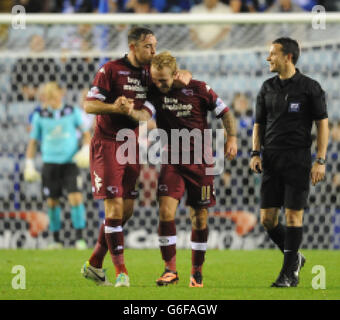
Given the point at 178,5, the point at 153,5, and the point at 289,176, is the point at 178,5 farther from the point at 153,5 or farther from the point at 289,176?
the point at 289,176

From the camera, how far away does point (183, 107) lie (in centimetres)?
674

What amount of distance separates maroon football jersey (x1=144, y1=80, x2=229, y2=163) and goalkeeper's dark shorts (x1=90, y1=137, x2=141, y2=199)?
38cm

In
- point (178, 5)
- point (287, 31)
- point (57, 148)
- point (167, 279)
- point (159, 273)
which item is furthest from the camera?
point (178, 5)

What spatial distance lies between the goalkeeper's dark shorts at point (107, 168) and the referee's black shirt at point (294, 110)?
3.86 feet

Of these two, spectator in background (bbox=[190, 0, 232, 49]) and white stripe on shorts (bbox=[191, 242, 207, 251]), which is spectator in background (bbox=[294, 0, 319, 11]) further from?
white stripe on shorts (bbox=[191, 242, 207, 251])

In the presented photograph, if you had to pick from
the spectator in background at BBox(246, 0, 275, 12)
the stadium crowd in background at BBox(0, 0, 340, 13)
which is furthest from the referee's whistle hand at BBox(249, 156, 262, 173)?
the spectator in background at BBox(246, 0, 275, 12)

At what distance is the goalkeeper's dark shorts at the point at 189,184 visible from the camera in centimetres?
672

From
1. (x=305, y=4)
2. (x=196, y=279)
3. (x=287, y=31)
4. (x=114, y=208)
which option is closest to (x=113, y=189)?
(x=114, y=208)

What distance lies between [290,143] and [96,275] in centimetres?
193

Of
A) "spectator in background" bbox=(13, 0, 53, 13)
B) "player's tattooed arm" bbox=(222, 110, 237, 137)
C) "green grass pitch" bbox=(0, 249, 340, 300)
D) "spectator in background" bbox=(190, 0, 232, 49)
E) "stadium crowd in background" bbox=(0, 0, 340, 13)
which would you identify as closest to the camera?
"green grass pitch" bbox=(0, 249, 340, 300)

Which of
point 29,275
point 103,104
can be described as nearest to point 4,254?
point 29,275

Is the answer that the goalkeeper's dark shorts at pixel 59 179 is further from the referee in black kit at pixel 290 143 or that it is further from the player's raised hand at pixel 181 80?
the referee in black kit at pixel 290 143

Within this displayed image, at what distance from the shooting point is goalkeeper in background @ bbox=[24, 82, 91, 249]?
10781 millimetres

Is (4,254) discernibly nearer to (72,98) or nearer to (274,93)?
(72,98)
